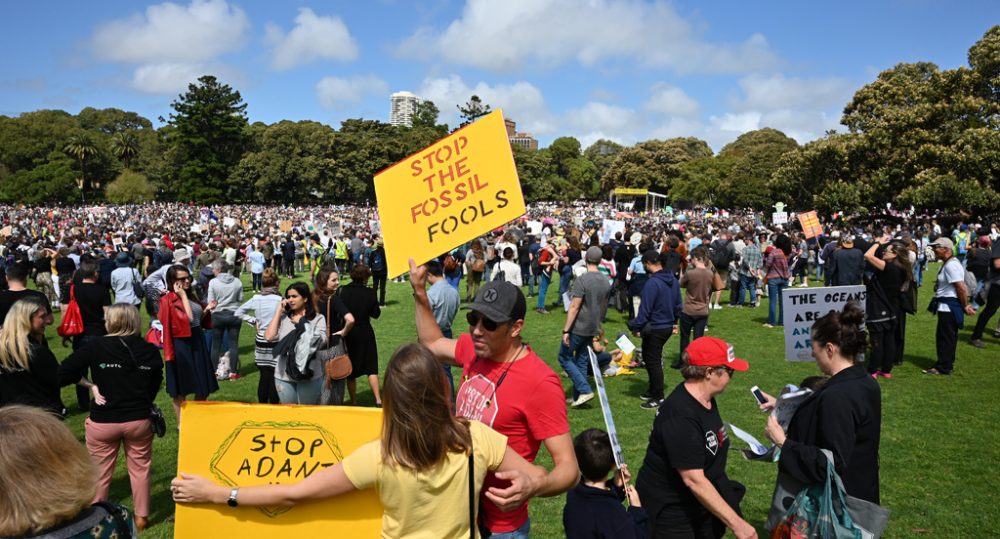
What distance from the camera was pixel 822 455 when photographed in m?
3.09

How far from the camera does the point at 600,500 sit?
3.02 m

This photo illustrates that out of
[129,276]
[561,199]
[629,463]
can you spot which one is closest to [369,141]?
[561,199]

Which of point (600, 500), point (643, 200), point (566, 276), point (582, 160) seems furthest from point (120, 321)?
point (582, 160)

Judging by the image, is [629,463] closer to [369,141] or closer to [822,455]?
[822,455]

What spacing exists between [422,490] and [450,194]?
6.85 feet

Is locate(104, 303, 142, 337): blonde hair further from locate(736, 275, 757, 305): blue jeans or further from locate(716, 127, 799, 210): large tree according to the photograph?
locate(716, 127, 799, 210): large tree

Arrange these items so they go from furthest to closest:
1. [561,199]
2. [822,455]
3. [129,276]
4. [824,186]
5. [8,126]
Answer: [561,199]
[8,126]
[824,186]
[129,276]
[822,455]

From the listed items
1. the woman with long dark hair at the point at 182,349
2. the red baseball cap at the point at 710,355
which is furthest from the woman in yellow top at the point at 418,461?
the woman with long dark hair at the point at 182,349

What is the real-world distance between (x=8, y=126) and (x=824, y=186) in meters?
102

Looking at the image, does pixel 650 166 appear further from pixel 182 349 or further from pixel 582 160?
pixel 182 349

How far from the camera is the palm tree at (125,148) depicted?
294 ft

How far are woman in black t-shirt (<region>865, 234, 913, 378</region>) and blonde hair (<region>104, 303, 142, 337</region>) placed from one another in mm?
9110

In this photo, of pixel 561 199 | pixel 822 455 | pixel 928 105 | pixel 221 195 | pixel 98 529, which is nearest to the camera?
pixel 98 529

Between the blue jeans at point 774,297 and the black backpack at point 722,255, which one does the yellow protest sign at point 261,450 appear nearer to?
the blue jeans at point 774,297
